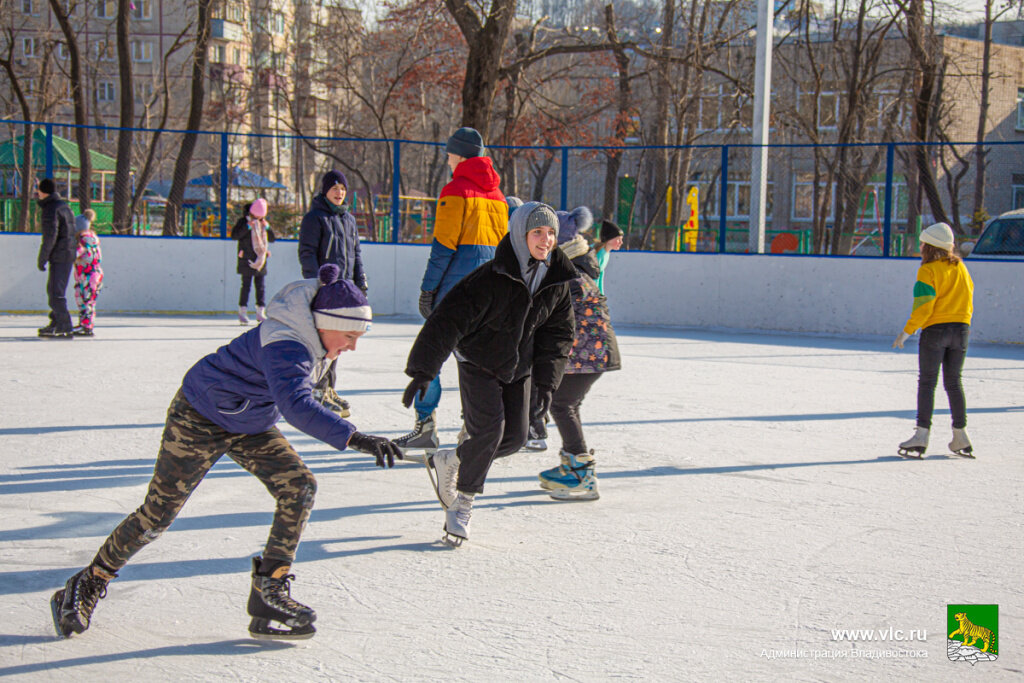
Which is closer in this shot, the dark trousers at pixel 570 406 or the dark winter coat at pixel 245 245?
the dark trousers at pixel 570 406

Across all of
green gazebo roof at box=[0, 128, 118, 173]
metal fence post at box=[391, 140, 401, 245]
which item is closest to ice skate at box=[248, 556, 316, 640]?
metal fence post at box=[391, 140, 401, 245]

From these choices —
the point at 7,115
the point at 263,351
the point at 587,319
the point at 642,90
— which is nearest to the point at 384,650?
the point at 263,351

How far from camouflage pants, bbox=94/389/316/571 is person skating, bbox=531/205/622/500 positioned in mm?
2074

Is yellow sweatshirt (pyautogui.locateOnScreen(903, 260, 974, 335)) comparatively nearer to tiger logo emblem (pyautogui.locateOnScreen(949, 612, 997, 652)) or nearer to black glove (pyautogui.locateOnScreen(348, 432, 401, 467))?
tiger logo emblem (pyautogui.locateOnScreen(949, 612, 997, 652))

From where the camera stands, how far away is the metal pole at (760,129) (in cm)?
1402

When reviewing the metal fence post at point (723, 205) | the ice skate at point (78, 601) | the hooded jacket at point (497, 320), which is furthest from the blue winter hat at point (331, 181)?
the metal fence post at point (723, 205)

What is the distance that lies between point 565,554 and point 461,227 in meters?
2.21

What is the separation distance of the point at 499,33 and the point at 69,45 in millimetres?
12691

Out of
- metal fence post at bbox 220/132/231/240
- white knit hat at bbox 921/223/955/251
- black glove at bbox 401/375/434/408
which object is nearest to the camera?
black glove at bbox 401/375/434/408

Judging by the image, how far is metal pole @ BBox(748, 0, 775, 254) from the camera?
14.0 m

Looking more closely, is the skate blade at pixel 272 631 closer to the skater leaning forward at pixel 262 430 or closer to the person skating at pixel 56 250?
the skater leaning forward at pixel 262 430

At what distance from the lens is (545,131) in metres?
25.5

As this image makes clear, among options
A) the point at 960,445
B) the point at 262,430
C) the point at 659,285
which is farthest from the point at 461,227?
the point at 659,285

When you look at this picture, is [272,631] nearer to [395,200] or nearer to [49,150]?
[395,200]
